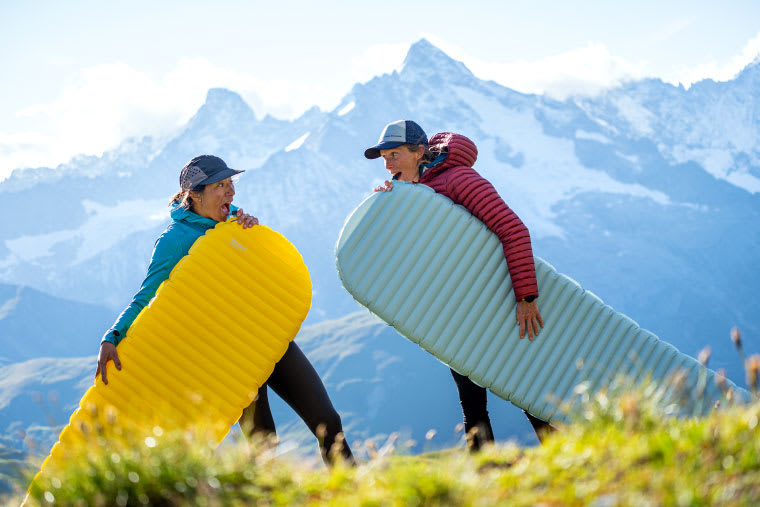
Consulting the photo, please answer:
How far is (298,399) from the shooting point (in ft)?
18.3

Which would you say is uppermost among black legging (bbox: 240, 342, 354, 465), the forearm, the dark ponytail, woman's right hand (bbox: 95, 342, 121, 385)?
the forearm

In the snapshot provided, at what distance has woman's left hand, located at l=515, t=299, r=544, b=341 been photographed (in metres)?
5.84

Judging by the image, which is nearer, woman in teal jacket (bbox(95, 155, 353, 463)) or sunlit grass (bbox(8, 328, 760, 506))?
sunlit grass (bbox(8, 328, 760, 506))

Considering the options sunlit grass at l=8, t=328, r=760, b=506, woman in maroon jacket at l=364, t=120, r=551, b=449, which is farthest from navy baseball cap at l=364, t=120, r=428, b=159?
sunlit grass at l=8, t=328, r=760, b=506

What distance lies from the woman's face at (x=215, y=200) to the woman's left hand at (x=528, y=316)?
110 inches

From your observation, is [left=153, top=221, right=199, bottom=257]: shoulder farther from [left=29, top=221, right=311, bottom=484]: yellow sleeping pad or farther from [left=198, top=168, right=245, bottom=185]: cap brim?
[left=198, top=168, right=245, bottom=185]: cap brim

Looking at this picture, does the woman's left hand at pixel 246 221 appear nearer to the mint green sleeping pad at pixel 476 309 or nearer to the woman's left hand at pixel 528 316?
the mint green sleeping pad at pixel 476 309

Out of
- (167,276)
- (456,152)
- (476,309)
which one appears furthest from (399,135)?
(167,276)

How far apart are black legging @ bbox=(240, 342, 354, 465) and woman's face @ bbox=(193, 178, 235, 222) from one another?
140cm

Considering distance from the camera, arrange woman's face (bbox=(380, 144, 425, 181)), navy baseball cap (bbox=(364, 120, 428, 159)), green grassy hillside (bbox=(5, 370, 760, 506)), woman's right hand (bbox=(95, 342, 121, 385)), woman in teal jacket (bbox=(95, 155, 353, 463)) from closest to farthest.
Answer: green grassy hillside (bbox=(5, 370, 760, 506)) → woman's right hand (bbox=(95, 342, 121, 385)) → woman in teal jacket (bbox=(95, 155, 353, 463)) → navy baseball cap (bbox=(364, 120, 428, 159)) → woman's face (bbox=(380, 144, 425, 181))

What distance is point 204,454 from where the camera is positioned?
3.16 meters

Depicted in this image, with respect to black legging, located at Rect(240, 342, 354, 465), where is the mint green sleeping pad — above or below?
above

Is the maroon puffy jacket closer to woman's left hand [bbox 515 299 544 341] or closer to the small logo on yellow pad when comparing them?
woman's left hand [bbox 515 299 544 341]

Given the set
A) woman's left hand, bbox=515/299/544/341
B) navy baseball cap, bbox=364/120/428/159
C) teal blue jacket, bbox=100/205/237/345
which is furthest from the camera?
navy baseball cap, bbox=364/120/428/159
